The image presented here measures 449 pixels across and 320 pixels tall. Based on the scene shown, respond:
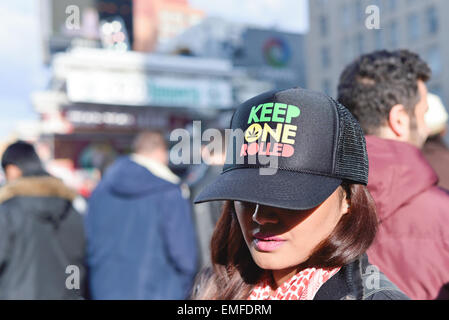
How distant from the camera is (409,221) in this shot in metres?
1.57

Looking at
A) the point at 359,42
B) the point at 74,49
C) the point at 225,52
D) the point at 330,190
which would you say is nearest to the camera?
the point at 330,190

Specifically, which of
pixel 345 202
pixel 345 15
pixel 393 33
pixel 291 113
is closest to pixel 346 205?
pixel 345 202

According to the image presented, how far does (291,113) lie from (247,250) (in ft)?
1.55

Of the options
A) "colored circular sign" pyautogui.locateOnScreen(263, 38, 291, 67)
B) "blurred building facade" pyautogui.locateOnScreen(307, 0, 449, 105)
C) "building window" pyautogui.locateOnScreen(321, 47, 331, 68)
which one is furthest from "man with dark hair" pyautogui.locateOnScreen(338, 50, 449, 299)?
"building window" pyautogui.locateOnScreen(321, 47, 331, 68)

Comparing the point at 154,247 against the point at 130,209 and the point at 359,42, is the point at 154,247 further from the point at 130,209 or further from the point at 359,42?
the point at 359,42

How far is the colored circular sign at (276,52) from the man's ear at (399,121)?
132 ft

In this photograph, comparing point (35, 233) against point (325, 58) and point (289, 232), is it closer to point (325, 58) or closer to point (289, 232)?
point (289, 232)

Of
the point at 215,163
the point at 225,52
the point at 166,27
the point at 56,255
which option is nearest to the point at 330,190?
the point at 215,163

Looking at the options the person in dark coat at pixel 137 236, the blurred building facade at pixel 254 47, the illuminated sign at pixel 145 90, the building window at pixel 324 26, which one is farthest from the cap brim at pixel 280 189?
the building window at pixel 324 26

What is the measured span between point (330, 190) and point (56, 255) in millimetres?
2659

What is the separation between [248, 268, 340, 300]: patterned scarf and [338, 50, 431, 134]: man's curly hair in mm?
796

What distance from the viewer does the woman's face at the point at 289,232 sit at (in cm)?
114

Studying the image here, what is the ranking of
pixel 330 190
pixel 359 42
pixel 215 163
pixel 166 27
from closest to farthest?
pixel 330 190 < pixel 215 163 < pixel 359 42 < pixel 166 27
